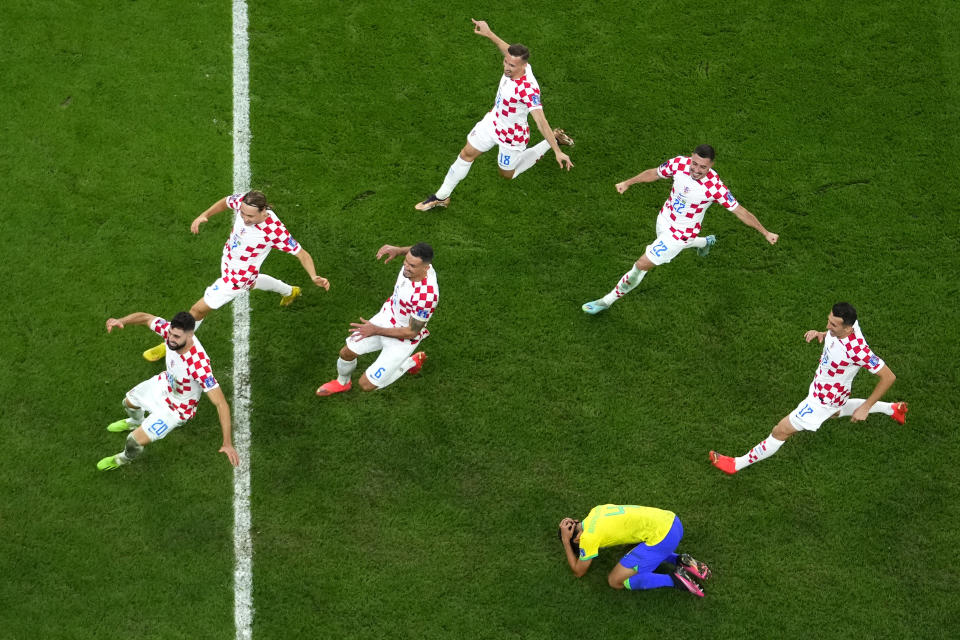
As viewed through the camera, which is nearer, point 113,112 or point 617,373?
point 617,373

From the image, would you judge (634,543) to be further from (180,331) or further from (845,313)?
(180,331)

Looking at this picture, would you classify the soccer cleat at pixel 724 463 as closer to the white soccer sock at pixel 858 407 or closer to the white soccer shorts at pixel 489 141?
the white soccer sock at pixel 858 407

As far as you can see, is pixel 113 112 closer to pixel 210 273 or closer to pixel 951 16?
pixel 210 273

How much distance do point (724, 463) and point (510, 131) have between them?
12.2 feet

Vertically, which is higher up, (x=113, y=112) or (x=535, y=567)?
(x=113, y=112)

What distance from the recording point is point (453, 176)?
405 inches

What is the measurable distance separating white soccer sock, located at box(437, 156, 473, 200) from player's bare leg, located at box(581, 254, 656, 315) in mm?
1797

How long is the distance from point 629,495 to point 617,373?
126 centimetres

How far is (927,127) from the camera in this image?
37.8 feet

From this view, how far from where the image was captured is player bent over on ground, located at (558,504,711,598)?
819cm

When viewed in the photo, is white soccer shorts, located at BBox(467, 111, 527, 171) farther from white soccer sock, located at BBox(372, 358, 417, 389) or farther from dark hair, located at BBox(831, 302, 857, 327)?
dark hair, located at BBox(831, 302, 857, 327)

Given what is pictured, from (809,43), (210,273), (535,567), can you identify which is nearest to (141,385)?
(210,273)

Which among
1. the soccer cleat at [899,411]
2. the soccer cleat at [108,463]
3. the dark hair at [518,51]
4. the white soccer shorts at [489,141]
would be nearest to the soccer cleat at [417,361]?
the white soccer shorts at [489,141]

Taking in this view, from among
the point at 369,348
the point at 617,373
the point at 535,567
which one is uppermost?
the point at 369,348
